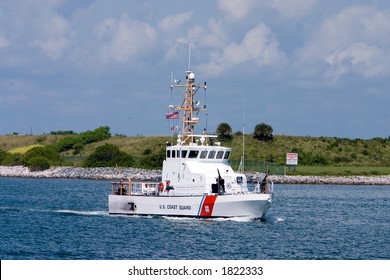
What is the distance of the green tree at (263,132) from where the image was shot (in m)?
148

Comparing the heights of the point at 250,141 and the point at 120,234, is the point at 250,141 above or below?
above

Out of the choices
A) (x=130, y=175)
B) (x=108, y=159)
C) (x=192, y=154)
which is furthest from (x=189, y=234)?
(x=108, y=159)

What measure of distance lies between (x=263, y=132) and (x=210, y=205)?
10015 cm

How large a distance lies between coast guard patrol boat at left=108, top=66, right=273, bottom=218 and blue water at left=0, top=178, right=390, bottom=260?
73cm

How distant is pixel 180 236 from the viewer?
43.6m

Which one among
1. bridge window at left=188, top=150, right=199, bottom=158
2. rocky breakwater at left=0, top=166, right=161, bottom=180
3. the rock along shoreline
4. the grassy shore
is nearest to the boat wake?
bridge window at left=188, top=150, right=199, bottom=158

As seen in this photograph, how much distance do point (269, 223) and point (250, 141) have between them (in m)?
96.5

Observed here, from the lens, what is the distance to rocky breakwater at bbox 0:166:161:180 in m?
115

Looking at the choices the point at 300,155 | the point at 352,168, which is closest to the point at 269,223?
the point at 352,168

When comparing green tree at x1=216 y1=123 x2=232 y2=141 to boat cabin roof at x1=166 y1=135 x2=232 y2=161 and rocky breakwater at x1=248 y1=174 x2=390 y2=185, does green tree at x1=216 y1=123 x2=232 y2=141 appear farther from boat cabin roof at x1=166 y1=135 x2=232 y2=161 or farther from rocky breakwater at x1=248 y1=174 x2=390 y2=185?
boat cabin roof at x1=166 y1=135 x2=232 y2=161

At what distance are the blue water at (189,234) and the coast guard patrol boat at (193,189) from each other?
728 millimetres

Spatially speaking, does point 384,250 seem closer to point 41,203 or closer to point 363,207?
point 363,207

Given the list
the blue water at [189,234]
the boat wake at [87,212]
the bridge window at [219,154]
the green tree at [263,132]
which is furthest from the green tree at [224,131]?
the bridge window at [219,154]

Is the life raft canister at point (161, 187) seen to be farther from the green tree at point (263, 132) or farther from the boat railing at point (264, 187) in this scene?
the green tree at point (263, 132)
